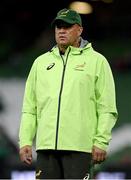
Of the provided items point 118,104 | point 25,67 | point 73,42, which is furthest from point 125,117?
point 73,42

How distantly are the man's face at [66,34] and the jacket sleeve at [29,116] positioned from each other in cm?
27

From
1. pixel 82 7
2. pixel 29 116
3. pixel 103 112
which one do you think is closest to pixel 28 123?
pixel 29 116

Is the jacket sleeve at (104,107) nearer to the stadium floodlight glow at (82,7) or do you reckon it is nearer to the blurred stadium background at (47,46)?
the blurred stadium background at (47,46)

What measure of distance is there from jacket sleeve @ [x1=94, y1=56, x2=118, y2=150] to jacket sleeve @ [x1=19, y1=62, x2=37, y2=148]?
1.37ft

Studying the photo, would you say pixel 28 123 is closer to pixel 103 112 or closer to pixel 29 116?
pixel 29 116

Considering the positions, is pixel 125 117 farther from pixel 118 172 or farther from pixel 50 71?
pixel 50 71

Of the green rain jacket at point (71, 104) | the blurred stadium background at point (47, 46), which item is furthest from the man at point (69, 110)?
the blurred stadium background at point (47, 46)

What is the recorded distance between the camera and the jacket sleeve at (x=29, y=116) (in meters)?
5.48

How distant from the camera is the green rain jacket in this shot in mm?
5324

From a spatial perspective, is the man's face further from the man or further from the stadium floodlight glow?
the stadium floodlight glow

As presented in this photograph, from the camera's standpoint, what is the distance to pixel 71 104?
5.33 meters

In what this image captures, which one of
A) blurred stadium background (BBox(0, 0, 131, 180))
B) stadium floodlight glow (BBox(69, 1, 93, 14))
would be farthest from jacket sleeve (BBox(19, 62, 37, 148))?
stadium floodlight glow (BBox(69, 1, 93, 14))

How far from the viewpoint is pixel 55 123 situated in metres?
5.33

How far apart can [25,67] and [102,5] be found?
3.87 ft
